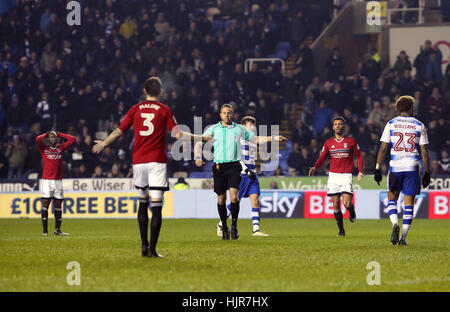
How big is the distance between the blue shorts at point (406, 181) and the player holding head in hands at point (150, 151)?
403 centimetres

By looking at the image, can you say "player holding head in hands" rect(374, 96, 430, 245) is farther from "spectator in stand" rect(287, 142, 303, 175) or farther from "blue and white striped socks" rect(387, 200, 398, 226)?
"spectator in stand" rect(287, 142, 303, 175)

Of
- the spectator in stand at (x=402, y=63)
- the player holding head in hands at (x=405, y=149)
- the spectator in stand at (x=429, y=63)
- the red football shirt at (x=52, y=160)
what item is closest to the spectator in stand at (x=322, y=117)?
the spectator in stand at (x=402, y=63)

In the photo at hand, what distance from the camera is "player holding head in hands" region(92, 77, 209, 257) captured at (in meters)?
10.6

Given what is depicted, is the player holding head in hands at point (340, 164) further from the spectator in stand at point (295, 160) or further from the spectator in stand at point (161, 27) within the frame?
the spectator in stand at point (161, 27)

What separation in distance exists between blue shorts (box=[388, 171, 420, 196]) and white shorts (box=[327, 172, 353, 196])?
4119 millimetres

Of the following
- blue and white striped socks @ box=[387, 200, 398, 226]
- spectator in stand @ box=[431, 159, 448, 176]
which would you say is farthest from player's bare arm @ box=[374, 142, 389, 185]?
spectator in stand @ box=[431, 159, 448, 176]

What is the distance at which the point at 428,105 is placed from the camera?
29844 millimetres

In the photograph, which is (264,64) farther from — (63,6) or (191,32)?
(63,6)

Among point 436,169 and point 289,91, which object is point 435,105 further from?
point 289,91

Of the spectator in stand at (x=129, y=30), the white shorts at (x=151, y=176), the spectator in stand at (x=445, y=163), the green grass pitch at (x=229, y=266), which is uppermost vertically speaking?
the spectator in stand at (x=129, y=30)

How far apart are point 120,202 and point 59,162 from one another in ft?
31.4

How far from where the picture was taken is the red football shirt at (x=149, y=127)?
1070cm
